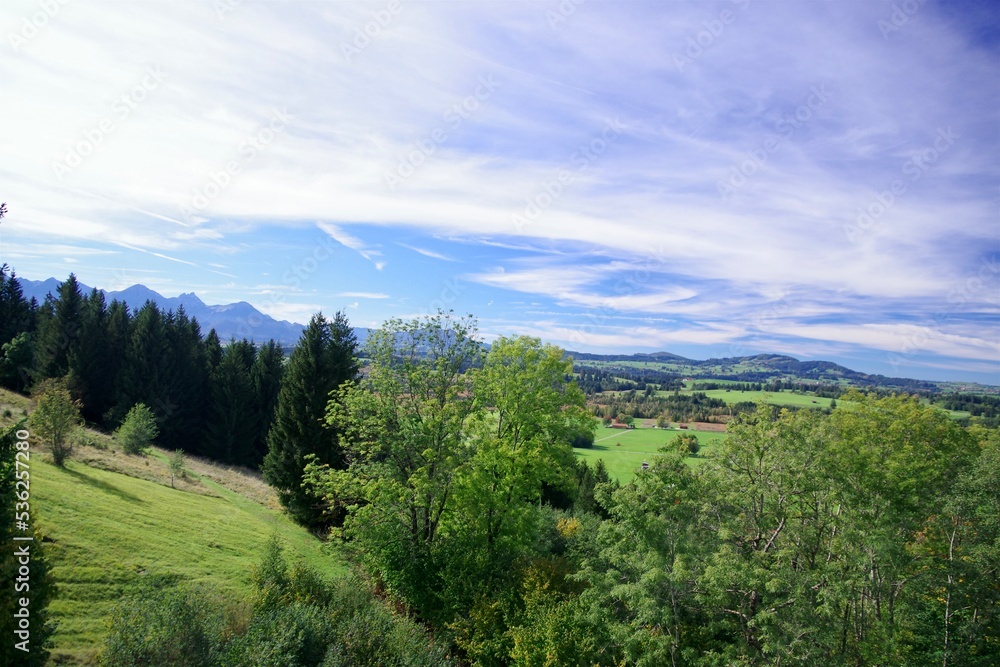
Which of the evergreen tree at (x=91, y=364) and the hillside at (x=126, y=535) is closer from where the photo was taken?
the hillside at (x=126, y=535)

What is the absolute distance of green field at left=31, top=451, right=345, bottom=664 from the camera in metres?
13.5

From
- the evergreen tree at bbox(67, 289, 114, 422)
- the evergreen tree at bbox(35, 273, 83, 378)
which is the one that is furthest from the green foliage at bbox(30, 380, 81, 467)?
the evergreen tree at bbox(35, 273, 83, 378)

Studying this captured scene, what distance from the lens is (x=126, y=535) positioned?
17.6 meters

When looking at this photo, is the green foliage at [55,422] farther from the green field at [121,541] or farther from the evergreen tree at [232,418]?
the evergreen tree at [232,418]

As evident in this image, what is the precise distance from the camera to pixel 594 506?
43688 millimetres

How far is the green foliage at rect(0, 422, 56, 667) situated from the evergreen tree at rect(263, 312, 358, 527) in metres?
20.3

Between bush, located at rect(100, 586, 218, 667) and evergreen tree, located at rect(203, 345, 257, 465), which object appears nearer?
bush, located at rect(100, 586, 218, 667)

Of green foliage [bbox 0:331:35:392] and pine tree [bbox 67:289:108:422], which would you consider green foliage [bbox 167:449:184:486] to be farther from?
green foliage [bbox 0:331:35:392]

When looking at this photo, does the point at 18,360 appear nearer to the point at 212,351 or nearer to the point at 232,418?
the point at 212,351

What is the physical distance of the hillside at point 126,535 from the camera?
13.7 metres

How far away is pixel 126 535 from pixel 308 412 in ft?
48.5

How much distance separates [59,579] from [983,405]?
469 ft

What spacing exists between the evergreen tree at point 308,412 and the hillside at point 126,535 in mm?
1876

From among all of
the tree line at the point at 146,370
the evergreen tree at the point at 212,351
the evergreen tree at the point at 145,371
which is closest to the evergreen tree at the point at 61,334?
the tree line at the point at 146,370
